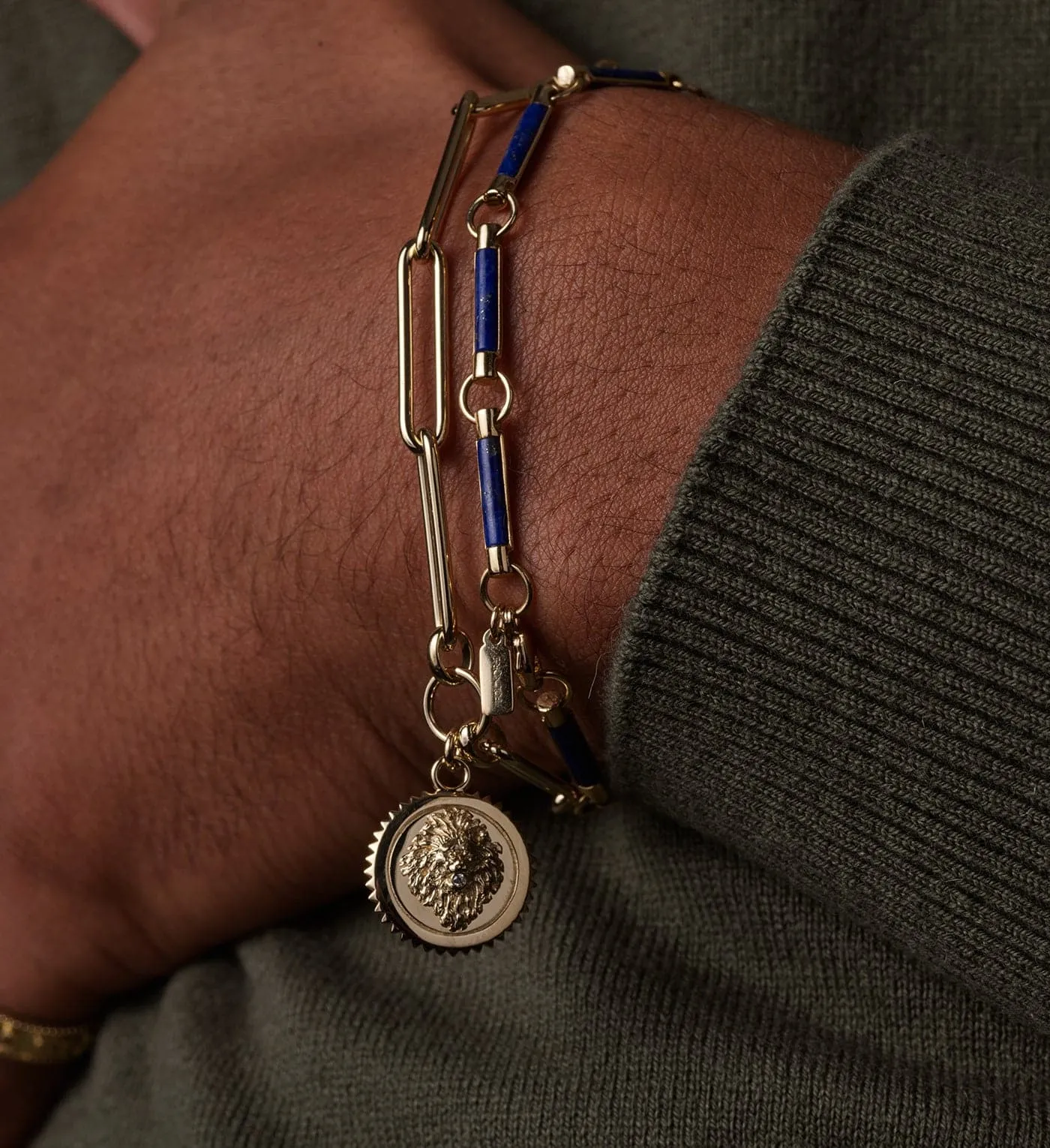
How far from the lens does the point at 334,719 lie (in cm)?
86

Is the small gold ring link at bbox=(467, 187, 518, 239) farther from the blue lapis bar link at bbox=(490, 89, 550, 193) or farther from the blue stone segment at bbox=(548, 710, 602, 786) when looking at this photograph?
the blue stone segment at bbox=(548, 710, 602, 786)

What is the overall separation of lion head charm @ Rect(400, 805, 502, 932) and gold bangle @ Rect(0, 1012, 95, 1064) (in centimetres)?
46

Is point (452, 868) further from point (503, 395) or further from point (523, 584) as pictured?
point (503, 395)

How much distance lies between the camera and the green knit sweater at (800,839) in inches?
25.9

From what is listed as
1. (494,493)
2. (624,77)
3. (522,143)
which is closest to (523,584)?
(494,493)

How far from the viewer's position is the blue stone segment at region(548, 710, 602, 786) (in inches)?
30.2

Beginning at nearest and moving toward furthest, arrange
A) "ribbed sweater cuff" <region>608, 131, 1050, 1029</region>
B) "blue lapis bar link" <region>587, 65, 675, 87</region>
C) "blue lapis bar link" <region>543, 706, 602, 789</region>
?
"ribbed sweater cuff" <region>608, 131, 1050, 1029</region>
"blue lapis bar link" <region>543, 706, 602, 789</region>
"blue lapis bar link" <region>587, 65, 675, 87</region>

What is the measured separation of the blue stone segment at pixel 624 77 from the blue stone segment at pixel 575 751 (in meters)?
0.50

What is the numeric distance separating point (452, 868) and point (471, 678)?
12 centimetres

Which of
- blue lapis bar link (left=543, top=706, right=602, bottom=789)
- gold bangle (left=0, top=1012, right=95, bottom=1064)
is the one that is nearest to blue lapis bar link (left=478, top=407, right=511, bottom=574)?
blue lapis bar link (left=543, top=706, right=602, bottom=789)

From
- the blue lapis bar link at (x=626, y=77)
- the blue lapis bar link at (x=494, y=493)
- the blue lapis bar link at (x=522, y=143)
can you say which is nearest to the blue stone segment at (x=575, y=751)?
the blue lapis bar link at (x=494, y=493)

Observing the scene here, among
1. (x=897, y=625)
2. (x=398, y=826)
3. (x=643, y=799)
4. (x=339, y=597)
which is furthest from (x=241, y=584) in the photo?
(x=897, y=625)

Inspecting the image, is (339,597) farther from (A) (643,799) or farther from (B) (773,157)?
(B) (773,157)

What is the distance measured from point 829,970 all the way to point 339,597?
441mm
